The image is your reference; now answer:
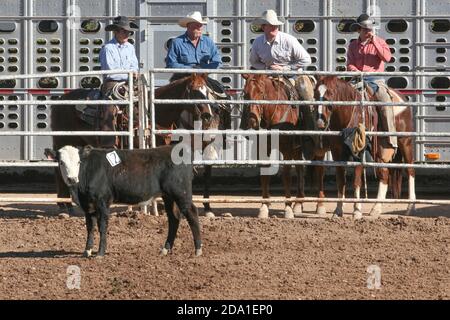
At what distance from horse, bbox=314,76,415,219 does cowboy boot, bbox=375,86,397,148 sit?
0.25 ft

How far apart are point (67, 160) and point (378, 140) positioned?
14.9 ft

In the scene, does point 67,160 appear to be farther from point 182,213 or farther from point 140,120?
point 140,120

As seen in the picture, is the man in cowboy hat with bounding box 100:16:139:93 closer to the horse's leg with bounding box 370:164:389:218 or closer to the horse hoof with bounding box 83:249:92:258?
the horse's leg with bounding box 370:164:389:218

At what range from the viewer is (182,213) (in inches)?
439

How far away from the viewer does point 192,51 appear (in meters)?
14.4

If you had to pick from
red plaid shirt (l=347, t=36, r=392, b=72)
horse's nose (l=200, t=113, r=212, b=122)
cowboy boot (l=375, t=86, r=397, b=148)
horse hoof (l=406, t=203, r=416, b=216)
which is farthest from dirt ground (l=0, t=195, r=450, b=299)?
red plaid shirt (l=347, t=36, r=392, b=72)

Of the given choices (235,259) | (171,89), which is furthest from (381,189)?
(235,259)

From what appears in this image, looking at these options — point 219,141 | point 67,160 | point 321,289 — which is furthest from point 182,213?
point 219,141

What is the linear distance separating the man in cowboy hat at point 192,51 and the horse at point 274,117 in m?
0.77

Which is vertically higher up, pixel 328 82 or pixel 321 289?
pixel 328 82

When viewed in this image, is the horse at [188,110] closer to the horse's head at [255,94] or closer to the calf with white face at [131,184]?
the horse's head at [255,94]

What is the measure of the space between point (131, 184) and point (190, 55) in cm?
353

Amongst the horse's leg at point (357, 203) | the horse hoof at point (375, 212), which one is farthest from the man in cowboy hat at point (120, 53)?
the horse hoof at point (375, 212)

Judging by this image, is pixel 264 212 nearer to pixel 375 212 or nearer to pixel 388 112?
pixel 375 212
